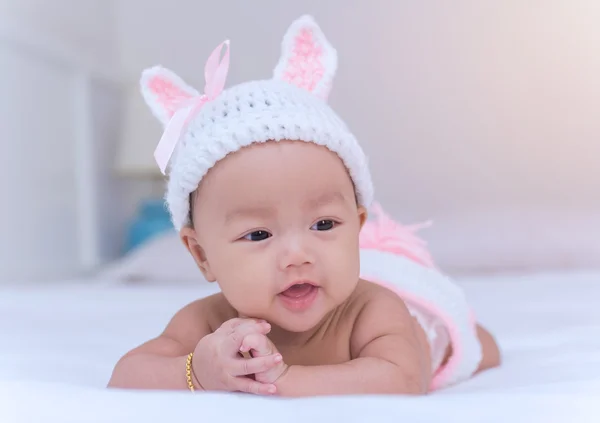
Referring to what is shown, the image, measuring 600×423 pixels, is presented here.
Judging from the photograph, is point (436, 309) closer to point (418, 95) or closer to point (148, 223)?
point (418, 95)

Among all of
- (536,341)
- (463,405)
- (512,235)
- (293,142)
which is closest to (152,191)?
(512,235)

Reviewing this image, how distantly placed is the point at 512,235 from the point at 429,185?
0.72 meters

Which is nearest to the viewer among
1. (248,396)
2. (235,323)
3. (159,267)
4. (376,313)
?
(248,396)

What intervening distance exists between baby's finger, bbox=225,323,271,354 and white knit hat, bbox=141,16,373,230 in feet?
0.71

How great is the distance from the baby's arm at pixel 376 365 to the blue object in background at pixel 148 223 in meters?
2.11

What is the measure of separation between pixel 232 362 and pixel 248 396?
0.07 metres

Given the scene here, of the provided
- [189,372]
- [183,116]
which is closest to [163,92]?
[183,116]

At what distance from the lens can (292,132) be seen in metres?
0.84

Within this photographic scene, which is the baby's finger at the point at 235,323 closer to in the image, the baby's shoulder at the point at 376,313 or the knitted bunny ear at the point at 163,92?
the baby's shoulder at the point at 376,313

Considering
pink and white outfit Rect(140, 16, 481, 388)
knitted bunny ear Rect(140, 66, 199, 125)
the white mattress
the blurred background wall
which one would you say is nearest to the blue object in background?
the blurred background wall

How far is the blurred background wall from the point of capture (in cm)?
278

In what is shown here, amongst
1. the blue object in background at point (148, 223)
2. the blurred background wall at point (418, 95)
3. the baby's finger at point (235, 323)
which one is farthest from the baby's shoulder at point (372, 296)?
the blue object in background at point (148, 223)

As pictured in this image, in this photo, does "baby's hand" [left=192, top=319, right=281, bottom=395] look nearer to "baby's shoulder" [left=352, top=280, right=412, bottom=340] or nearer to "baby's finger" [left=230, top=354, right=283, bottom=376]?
"baby's finger" [left=230, top=354, right=283, bottom=376]

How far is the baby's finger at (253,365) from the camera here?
748mm
